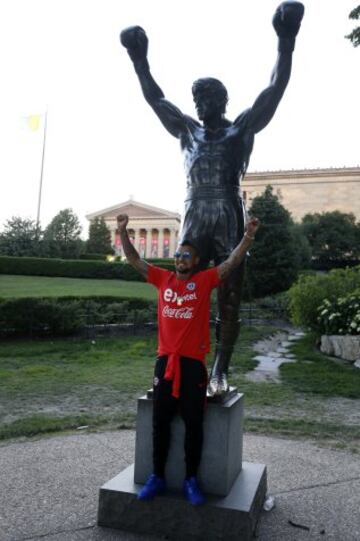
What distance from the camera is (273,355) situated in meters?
10.7

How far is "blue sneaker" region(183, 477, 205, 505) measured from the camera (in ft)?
9.43

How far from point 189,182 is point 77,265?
28831mm

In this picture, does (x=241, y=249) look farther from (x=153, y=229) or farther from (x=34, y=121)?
(x=153, y=229)

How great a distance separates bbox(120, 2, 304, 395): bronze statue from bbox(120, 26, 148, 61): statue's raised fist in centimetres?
70

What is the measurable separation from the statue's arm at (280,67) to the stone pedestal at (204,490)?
2076 mm

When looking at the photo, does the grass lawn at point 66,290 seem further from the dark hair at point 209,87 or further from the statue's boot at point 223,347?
the dark hair at point 209,87

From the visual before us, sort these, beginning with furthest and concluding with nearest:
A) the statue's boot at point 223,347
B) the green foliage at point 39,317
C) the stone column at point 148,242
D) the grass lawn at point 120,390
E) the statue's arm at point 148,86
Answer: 1. the stone column at point 148,242
2. the green foliage at point 39,317
3. the grass lawn at point 120,390
4. the statue's arm at point 148,86
5. the statue's boot at point 223,347

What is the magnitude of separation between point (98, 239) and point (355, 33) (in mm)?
39195

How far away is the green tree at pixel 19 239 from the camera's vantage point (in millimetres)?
34594

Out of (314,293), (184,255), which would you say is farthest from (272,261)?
(184,255)

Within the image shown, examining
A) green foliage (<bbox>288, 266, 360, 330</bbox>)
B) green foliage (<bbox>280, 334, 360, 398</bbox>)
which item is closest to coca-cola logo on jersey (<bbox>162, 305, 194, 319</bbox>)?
green foliage (<bbox>280, 334, 360, 398</bbox>)

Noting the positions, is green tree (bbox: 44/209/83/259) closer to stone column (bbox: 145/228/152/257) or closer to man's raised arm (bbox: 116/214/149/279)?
stone column (bbox: 145/228/152/257)

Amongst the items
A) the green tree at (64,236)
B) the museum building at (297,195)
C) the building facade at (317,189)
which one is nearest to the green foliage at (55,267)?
the green tree at (64,236)

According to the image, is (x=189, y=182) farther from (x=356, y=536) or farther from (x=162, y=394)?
(x=356, y=536)
